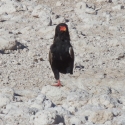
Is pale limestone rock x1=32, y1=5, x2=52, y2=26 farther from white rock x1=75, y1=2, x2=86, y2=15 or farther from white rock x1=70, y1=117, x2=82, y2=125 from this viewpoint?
white rock x1=70, y1=117, x2=82, y2=125

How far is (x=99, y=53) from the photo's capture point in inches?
435

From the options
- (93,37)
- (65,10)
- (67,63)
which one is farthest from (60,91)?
(65,10)

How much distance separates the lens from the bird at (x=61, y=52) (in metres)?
8.92

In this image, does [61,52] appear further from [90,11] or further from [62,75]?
[90,11]

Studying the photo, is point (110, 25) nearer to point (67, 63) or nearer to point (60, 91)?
point (67, 63)

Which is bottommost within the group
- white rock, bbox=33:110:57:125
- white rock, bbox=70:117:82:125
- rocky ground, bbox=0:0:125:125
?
rocky ground, bbox=0:0:125:125

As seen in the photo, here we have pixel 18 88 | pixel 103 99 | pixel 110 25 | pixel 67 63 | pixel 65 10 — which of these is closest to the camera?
pixel 103 99

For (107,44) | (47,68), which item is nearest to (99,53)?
(107,44)

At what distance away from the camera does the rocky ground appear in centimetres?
644

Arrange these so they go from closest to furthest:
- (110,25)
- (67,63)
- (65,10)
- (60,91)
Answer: (60,91), (67,63), (110,25), (65,10)

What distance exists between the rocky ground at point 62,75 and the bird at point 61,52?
0.67 feet

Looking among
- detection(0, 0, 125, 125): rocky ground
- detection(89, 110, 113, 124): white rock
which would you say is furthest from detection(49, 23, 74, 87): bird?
detection(89, 110, 113, 124): white rock

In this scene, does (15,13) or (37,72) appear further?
(15,13)

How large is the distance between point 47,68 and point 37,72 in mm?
395
